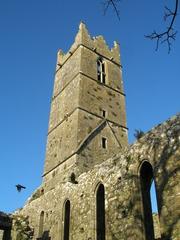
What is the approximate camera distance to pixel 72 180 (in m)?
15.4

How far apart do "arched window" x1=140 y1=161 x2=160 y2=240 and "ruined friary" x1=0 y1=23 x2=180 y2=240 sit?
3 cm

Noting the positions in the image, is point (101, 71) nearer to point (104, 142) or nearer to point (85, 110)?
point (85, 110)

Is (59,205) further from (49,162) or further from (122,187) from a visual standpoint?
(49,162)

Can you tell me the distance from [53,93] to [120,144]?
7.56m

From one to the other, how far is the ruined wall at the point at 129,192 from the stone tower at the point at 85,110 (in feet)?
9.51

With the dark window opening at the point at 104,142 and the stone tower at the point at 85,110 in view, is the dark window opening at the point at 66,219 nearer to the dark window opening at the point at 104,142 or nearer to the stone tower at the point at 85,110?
the stone tower at the point at 85,110

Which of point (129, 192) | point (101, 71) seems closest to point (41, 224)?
point (129, 192)

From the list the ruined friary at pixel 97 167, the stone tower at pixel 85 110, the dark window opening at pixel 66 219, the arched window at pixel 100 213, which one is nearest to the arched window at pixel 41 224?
the ruined friary at pixel 97 167

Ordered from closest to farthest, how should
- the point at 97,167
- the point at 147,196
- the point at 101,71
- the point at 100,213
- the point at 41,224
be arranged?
1. the point at 147,196
2. the point at 100,213
3. the point at 97,167
4. the point at 41,224
5. the point at 101,71

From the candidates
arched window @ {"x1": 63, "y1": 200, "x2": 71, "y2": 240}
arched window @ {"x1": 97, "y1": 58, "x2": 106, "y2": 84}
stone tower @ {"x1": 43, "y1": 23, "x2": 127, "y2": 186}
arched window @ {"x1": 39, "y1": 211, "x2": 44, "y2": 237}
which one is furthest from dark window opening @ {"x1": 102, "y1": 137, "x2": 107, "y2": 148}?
arched window @ {"x1": 63, "y1": 200, "x2": 71, "y2": 240}

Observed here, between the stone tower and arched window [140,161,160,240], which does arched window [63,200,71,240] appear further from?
arched window [140,161,160,240]

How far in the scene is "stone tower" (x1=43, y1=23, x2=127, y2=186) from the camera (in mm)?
19047

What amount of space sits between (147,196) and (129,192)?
24.6 inches

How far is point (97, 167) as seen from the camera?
13062 mm
